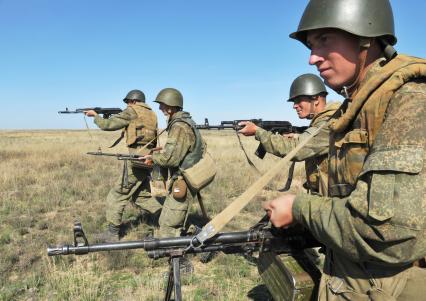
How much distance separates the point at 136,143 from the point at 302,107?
4036mm

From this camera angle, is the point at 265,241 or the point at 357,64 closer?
the point at 357,64

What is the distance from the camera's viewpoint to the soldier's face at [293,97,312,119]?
5574mm

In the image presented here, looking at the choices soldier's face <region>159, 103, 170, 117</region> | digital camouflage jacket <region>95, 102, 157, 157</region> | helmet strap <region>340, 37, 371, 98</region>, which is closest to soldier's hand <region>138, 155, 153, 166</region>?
digital camouflage jacket <region>95, 102, 157, 157</region>

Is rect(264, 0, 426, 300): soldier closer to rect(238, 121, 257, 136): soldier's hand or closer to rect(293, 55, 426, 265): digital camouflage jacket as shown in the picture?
rect(293, 55, 426, 265): digital camouflage jacket

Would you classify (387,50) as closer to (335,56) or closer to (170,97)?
(335,56)

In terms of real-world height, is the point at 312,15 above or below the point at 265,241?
above

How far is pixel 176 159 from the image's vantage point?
246 inches

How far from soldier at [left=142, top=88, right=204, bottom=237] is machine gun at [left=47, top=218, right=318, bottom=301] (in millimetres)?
3490

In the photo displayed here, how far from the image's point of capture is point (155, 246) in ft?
8.20

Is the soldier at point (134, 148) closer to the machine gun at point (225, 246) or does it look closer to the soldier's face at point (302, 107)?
the soldier's face at point (302, 107)

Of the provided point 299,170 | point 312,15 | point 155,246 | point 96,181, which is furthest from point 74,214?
point 299,170

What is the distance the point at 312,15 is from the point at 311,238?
1.61 meters

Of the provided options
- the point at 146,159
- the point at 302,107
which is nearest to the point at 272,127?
the point at 302,107

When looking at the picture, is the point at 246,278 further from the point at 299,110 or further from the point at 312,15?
the point at 312,15
